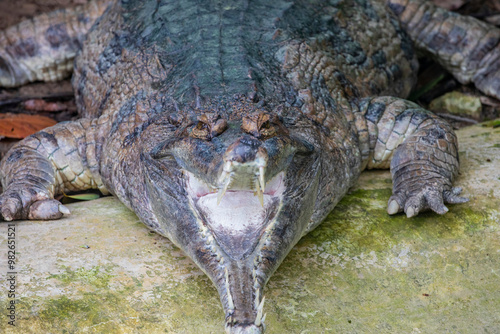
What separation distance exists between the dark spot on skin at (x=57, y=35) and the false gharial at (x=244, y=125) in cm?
17

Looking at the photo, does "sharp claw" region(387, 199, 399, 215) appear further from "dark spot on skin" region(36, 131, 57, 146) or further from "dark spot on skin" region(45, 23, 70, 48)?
"dark spot on skin" region(45, 23, 70, 48)

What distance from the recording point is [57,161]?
3.57 m

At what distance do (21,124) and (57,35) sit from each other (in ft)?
3.02

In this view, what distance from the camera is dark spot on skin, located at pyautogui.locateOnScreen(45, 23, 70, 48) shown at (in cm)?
481


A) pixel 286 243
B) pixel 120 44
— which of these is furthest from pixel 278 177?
pixel 120 44

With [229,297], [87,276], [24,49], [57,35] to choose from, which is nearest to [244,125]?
[229,297]

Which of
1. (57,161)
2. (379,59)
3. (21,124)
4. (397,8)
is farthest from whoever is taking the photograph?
(397,8)

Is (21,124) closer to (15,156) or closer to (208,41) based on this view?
(15,156)

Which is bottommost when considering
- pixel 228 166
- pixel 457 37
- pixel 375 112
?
pixel 457 37

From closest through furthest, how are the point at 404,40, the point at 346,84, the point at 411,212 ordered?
the point at 411,212
the point at 346,84
the point at 404,40

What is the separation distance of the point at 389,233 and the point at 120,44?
82.3 inches

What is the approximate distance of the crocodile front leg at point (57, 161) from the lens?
3453mm

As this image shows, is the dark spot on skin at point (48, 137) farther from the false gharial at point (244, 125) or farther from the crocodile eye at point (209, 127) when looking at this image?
the crocodile eye at point (209, 127)

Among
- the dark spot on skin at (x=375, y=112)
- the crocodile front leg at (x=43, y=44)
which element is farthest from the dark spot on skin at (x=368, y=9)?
the crocodile front leg at (x=43, y=44)
